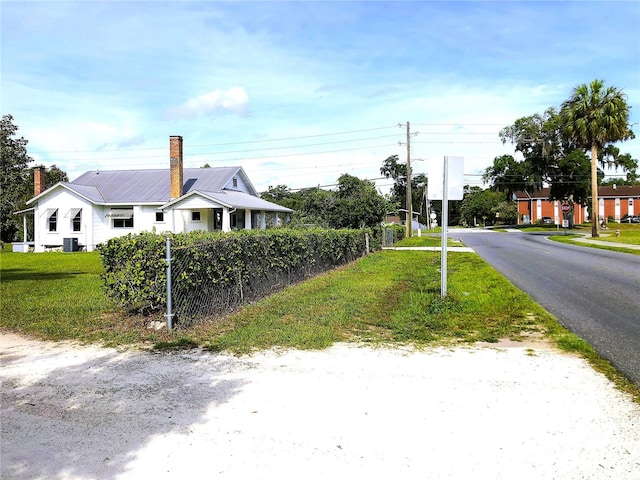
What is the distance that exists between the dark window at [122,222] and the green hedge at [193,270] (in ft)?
83.5

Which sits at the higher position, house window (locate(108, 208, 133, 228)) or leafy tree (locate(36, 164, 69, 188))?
leafy tree (locate(36, 164, 69, 188))

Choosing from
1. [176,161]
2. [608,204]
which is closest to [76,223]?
[176,161]

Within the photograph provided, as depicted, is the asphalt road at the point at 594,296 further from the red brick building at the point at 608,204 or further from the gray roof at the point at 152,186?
the red brick building at the point at 608,204

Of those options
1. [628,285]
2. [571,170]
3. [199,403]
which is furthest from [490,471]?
[571,170]

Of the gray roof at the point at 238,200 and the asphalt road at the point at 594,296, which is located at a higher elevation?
the gray roof at the point at 238,200

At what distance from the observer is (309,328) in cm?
750

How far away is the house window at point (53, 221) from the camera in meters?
33.1

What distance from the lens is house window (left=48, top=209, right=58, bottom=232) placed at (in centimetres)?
3312

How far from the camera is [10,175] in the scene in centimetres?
4484

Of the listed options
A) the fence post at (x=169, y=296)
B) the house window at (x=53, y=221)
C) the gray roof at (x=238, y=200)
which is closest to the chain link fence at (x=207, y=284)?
the fence post at (x=169, y=296)

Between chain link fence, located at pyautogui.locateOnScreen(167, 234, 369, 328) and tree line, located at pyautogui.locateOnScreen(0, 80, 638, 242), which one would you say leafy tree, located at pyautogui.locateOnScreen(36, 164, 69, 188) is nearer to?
tree line, located at pyautogui.locateOnScreen(0, 80, 638, 242)

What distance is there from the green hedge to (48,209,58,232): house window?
88.6 feet

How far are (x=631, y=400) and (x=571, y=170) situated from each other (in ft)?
192

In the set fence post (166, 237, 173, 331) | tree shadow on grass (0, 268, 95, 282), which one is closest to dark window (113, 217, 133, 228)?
tree shadow on grass (0, 268, 95, 282)
